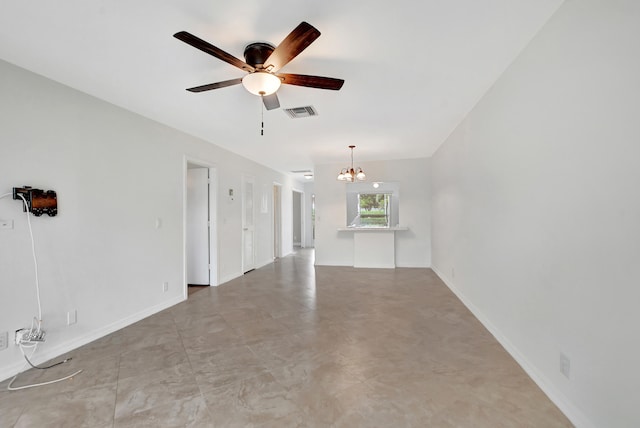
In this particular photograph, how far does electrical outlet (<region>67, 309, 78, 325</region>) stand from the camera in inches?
106

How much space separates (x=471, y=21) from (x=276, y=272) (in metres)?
5.40

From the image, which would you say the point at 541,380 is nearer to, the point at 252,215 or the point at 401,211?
the point at 401,211

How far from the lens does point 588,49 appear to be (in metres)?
1.55

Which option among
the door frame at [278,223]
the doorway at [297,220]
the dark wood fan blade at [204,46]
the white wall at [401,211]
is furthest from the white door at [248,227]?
the doorway at [297,220]

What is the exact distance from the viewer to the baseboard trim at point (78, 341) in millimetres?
2273

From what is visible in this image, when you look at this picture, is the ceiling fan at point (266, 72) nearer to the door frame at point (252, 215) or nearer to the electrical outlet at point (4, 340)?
the electrical outlet at point (4, 340)

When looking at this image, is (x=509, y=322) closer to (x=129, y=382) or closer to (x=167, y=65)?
(x=129, y=382)

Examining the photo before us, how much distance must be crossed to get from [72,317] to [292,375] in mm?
2223

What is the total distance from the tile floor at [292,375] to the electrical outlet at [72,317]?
270 mm

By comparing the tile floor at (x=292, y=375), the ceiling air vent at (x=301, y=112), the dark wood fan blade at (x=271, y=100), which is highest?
the ceiling air vent at (x=301, y=112)

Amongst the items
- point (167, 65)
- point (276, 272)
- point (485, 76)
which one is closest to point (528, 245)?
point (485, 76)

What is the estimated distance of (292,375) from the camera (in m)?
2.23

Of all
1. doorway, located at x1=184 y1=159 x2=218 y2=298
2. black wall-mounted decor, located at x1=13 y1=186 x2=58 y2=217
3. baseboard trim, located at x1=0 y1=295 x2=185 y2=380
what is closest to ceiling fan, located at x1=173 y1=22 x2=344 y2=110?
black wall-mounted decor, located at x1=13 y1=186 x2=58 y2=217

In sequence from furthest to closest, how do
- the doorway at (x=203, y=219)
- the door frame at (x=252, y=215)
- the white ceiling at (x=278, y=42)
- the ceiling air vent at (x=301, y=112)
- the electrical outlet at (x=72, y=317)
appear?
the door frame at (x=252, y=215), the doorway at (x=203, y=219), the ceiling air vent at (x=301, y=112), the electrical outlet at (x=72, y=317), the white ceiling at (x=278, y=42)
